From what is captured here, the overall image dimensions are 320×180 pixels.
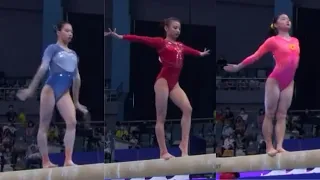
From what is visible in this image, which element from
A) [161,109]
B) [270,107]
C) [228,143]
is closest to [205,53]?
[161,109]

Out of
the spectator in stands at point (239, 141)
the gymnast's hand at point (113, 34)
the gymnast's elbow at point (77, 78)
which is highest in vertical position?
the gymnast's hand at point (113, 34)

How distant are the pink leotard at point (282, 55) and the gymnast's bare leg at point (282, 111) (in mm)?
45

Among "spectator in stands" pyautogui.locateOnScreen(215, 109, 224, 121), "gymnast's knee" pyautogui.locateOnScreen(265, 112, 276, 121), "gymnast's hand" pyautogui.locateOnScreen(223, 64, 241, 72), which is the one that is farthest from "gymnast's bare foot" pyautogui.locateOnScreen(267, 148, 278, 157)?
"gymnast's hand" pyautogui.locateOnScreen(223, 64, 241, 72)

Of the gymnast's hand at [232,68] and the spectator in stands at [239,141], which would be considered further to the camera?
the spectator in stands at [239,141]

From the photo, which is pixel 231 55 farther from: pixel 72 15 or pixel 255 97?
pixel 72 15

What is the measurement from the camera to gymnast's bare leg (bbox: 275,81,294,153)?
4.54m

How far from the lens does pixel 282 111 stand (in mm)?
4555

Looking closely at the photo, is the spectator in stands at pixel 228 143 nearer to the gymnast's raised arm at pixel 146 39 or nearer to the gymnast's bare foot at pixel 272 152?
the gymnast's bare foot at pixel 272 152

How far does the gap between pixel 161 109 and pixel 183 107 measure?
0.19 meters

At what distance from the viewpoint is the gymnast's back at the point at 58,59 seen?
14.8 ft

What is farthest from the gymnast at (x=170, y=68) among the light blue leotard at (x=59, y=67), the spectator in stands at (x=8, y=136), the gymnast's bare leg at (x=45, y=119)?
the spectator in stands at (x=8, y=136)

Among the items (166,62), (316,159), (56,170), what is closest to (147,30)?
(166,62)

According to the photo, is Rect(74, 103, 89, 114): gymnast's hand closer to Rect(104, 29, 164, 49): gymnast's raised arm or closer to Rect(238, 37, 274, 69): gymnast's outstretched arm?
Rect(104, 29, 164, 49): gymnast's raised arm

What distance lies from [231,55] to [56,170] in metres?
1.67
